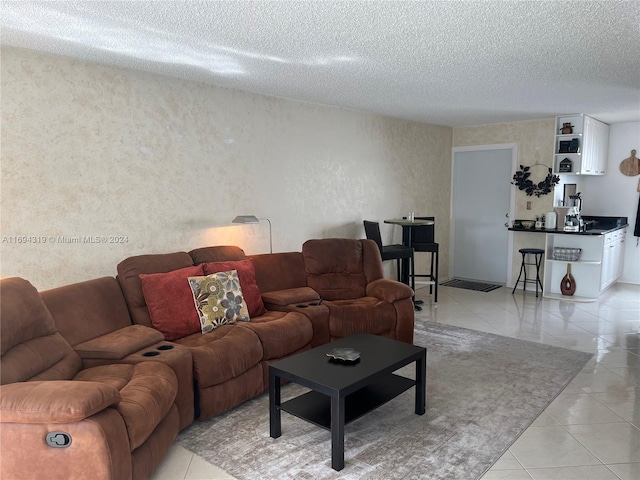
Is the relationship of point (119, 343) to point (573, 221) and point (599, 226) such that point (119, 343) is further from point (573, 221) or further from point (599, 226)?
point (599, 226)

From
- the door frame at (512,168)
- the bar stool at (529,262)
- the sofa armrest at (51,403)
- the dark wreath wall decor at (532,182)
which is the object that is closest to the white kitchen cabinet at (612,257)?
the bar stool at (529,262)

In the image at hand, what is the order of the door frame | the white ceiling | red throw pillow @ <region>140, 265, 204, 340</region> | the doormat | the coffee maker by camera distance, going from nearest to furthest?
1. the white ceiling
2. red throw pillow @ <region>140, 265, 204, 340</region>
3. the coffee maker
4. the door frame
5. the doormat

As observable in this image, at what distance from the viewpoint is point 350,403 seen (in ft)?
9.09

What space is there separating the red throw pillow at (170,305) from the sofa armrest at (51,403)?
3.98 ft

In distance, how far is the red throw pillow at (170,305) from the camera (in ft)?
10.6

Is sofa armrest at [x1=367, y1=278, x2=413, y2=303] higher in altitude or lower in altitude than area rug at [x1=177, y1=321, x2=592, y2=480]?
higher

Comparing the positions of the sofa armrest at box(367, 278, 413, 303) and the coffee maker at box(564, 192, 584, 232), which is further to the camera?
the coffee maker at box(564, 192, 584, 232)

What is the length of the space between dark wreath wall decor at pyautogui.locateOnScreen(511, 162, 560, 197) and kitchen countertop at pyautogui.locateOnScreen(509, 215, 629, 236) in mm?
559

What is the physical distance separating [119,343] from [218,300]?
2.73 ft

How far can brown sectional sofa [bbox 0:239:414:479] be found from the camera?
1.98 metres

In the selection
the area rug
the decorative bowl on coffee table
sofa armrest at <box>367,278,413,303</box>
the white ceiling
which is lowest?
the area rug

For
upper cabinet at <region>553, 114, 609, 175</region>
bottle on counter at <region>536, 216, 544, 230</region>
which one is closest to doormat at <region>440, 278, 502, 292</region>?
bottle on counter at <region>536, 216, 544, 230</region>

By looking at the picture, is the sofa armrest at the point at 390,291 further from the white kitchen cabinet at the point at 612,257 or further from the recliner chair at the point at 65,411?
the white kitchen cabinet at the point at 612,257

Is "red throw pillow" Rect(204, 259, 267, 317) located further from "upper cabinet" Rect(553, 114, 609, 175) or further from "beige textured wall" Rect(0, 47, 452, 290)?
"upper cabinet" Rect(553, 114, 609, 175)
